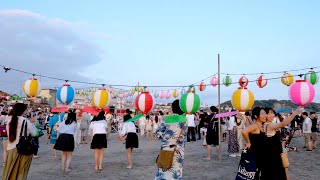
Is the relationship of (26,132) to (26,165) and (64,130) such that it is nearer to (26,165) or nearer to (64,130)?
(26,165)

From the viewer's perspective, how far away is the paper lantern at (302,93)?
8312 millimetres

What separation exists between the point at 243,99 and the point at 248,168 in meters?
5.14

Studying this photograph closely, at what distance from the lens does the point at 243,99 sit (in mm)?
9961

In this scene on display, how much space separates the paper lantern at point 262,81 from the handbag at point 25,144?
35.2 feet

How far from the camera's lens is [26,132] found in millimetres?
5996

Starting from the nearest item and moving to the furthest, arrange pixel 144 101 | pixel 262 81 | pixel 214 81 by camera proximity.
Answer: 1. pixel 144 101
2. pixel 262 81
3. pixel 214 81

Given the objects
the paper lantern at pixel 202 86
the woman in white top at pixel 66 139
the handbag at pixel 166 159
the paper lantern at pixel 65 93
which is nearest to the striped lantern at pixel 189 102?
the woman in white top at pixel 66 139

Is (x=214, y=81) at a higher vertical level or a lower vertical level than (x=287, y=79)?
higher

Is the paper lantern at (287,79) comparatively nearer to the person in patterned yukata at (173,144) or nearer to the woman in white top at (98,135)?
the woman in white top at (98,135)

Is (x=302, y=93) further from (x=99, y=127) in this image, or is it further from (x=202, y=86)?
(x=202, y=86)

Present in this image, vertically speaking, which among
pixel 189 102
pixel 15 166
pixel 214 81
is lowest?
pixel 15 166

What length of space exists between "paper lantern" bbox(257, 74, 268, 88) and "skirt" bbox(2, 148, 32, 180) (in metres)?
10.9

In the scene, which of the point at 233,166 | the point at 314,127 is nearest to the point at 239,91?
the point at 233,166

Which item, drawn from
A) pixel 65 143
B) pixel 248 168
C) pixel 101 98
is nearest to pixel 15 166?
pixel 65 143
